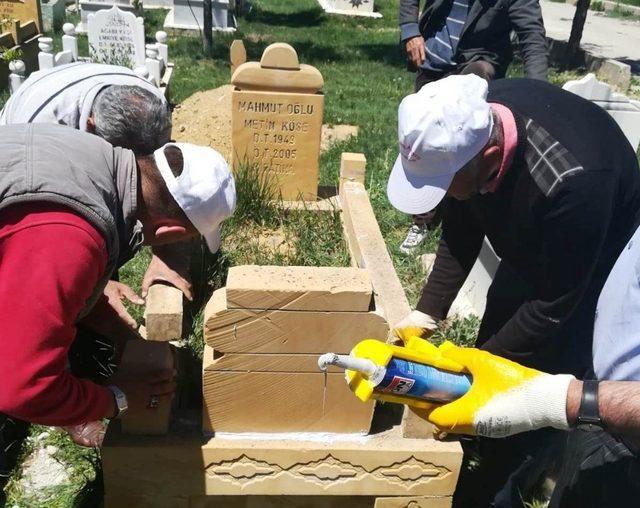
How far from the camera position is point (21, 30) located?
852cm

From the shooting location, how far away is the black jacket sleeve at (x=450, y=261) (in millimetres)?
2586

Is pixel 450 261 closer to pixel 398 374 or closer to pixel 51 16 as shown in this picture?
pixel 398 374

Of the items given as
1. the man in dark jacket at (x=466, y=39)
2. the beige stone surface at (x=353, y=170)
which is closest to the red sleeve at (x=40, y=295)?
the beige stone surface at (x=353, y=170)

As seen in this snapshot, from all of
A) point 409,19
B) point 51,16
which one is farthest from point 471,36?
point 51,16

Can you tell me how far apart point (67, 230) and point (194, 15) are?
11.9 m

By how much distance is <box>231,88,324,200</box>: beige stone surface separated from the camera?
427 centimetres

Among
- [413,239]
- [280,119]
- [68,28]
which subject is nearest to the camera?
[413,239]

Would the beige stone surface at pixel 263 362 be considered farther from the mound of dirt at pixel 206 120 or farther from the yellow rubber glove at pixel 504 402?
the mound of dirt at pixel 206 120

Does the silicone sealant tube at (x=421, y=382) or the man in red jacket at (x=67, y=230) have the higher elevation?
the man in red jacket at (x=67, y=230)

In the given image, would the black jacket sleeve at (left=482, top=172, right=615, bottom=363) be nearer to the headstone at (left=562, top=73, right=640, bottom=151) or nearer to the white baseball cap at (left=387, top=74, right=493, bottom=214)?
the white baseball cap at (left=387, top=74, right=493, bottom=214)

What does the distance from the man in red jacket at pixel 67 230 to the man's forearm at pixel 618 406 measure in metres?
1.07

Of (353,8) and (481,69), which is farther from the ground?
(481,69)

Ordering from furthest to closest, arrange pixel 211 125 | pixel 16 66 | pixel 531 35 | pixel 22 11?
pixel 22 11
pixel 211 125
pixel 16 66
pixel 531 35

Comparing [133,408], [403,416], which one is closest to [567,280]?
[403,416]
